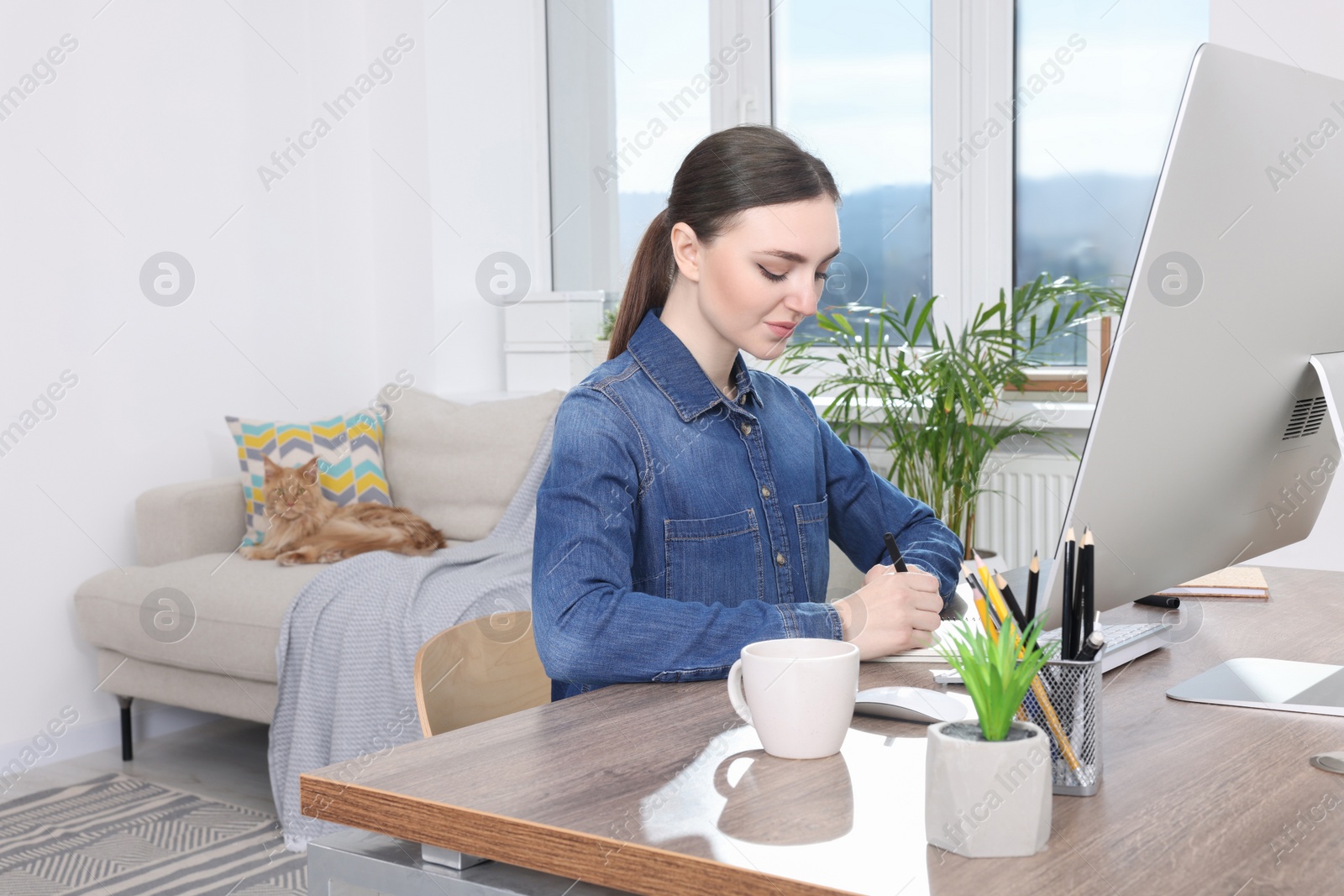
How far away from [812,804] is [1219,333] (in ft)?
1.50

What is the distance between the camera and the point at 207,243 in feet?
11.4

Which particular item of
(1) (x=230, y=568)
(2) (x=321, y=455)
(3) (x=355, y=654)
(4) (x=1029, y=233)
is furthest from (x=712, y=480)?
(4) (x=1029, y=233)

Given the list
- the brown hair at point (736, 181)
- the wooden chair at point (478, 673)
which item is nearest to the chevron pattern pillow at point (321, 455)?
the wooden chair at point (478, 673)

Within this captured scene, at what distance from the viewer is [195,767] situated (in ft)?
10.1

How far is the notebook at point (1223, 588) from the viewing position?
4.39 ft

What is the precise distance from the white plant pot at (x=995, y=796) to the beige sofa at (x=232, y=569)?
2082mm

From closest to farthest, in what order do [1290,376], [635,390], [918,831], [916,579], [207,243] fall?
[918,831]
[1290,376]
[916,579]
[635,390]
[207,243]

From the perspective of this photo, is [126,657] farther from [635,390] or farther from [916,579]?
[916,579]

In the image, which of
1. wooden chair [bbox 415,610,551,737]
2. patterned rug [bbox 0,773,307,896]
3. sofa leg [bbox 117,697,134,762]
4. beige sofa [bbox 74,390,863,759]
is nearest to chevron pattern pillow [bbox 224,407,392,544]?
beige sofa [bbox 74,390,863,759]

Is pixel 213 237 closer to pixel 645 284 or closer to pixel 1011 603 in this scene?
pixel 645 284

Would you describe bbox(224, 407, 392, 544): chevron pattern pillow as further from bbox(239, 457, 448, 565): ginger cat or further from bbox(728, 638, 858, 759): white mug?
bbox(728, 638, 858, 759): white mug

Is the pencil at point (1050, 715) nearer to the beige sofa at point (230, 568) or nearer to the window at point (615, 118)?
the beige sofa at point (230, 568)

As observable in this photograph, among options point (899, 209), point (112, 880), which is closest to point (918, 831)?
point (112, 880)

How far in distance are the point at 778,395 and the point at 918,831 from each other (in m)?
0.80
